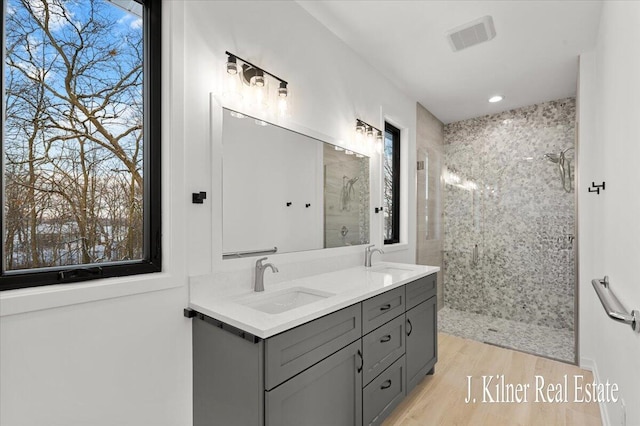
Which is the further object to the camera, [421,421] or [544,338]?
[544,338]

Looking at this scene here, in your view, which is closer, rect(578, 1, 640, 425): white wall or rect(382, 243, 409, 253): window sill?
rect(578, 1, 640, 425): white wall

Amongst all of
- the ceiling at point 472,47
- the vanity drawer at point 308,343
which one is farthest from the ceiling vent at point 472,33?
→ the vanity drawer at point 308,343

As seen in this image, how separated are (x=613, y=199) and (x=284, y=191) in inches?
72.0

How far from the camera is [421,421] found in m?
1.91

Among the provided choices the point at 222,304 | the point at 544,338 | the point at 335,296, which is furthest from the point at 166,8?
the point at 544,338

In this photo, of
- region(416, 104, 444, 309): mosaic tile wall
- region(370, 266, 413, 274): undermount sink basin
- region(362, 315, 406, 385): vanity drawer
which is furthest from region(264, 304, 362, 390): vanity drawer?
region(416, 104, 444, 309): mosaic tile wall

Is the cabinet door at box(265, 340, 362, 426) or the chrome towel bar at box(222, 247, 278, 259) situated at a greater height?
the chrome towel bar at box(222, 247, 278, 259)

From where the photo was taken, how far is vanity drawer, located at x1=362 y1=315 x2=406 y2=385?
1646 millimetres

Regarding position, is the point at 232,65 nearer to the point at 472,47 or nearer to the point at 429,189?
the point at 472,47

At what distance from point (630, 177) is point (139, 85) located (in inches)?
83.0

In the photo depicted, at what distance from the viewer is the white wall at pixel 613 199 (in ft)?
3.99

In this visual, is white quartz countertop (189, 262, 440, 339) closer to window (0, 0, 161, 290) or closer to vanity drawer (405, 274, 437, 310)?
vanity drawer (405, 274, 437, 310)

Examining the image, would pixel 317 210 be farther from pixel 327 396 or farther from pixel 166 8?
pixel 166 8

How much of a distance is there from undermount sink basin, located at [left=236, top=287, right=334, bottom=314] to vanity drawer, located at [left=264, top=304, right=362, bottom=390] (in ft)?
0.63
